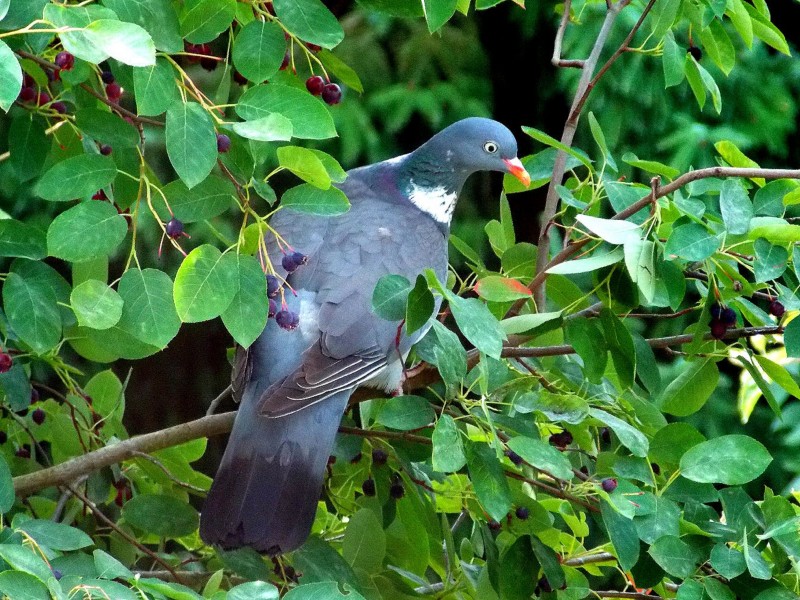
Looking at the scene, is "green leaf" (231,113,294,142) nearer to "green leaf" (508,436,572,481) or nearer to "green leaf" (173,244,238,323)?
"green leaf" (173,244,238,323)

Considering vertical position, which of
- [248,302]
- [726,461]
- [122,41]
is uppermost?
[122,41]

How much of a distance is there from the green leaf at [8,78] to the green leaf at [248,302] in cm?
38

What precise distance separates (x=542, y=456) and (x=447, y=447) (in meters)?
0.13

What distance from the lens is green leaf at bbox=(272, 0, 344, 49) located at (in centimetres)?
125

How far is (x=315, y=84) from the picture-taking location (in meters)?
1.53

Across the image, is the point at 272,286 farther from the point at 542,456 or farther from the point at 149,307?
the point at 542,456

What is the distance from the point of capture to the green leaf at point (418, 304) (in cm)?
122

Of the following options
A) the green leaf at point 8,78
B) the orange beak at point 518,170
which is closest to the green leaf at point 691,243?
the orange beak at point 518,170

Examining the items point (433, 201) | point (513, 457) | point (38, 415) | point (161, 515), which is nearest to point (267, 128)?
point (513, 457)

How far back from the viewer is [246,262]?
3.98 feet

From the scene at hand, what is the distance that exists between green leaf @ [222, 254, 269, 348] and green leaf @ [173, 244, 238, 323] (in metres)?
0.01

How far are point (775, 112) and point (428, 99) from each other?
3.73ft

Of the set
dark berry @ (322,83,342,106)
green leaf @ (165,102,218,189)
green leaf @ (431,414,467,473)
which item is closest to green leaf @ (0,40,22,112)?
green leaf @ (165,102,218,189)

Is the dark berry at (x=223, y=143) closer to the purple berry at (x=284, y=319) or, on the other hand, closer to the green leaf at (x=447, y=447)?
the purple berry at (x=284, y=319)
